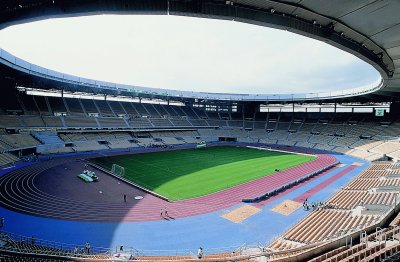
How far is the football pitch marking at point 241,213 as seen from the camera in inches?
779

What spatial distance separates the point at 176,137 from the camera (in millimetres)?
62125

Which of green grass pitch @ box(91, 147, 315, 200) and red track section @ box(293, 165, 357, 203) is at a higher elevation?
green grass pitch @ box(91, 147, 315, 200)

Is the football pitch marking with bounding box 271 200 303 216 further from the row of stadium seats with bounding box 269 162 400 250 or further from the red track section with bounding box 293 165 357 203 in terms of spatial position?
the row of stadium seats with bounding box 269 162 400 250

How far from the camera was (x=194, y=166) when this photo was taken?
37.6 metres

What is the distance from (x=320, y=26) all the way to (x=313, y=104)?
61043mm

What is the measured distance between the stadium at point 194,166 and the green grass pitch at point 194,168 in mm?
284

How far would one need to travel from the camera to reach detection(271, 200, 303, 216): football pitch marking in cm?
2131

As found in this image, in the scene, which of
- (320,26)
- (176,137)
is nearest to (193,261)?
(320,26)

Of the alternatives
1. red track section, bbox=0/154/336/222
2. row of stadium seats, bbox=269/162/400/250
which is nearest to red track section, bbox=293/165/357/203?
row of stadium seats, bbox=269/162/400/250

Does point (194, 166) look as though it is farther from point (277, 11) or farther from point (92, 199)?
point (277, 11)

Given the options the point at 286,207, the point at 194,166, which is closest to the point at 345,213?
the point at 286,207

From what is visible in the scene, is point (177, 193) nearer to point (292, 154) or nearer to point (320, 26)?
point (320, 26)

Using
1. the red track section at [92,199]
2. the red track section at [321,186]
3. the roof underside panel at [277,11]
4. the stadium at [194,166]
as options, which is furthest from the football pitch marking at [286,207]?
the roof underside panel at [277,11]

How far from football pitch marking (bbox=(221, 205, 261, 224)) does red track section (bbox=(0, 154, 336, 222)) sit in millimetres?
1239
